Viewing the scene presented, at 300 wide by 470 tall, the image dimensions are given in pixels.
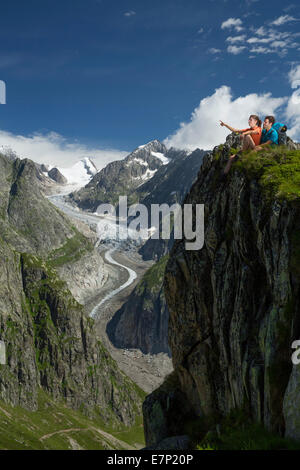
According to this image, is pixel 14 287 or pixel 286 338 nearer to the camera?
pixel 286 338

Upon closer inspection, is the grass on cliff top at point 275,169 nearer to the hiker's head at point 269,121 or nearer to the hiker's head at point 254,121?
the hiker's head at point 269,121

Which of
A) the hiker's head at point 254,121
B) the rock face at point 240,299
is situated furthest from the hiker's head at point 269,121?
the rock face at point 240,299

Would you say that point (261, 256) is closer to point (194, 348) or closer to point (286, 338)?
point (286, 338)

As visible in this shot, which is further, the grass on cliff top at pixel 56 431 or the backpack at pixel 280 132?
the grass on cliff top at pixel 56 431

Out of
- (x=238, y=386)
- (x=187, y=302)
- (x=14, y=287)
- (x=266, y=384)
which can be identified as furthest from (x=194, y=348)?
(x=14, y=287)

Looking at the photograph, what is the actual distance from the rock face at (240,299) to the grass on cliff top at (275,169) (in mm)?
89

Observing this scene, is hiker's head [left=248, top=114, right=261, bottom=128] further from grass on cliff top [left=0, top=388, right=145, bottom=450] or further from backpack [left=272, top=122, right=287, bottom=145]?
grass on cliff top [left=0, top=388, right=145, bottom=450]

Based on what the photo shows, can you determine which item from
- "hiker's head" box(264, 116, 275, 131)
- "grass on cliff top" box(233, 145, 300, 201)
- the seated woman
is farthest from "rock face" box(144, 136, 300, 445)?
"hiker's head" box(264, 116, 275, 131)

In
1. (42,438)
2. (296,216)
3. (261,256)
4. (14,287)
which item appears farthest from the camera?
(14,287)

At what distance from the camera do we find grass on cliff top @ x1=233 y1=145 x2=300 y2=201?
60.5 feet

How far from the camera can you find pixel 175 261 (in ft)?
100

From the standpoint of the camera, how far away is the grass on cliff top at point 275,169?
18.5 m
